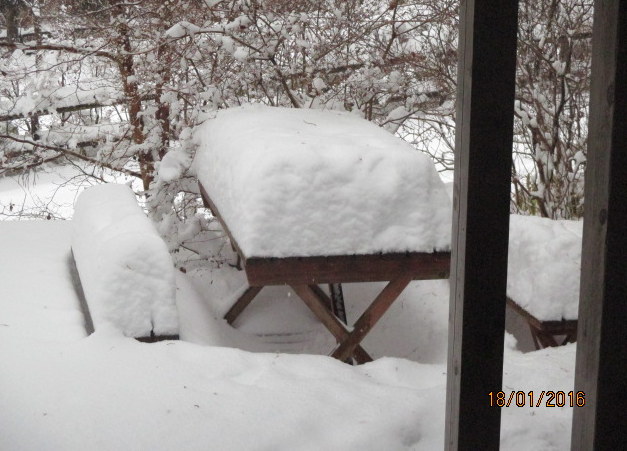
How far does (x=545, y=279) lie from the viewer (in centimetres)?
392

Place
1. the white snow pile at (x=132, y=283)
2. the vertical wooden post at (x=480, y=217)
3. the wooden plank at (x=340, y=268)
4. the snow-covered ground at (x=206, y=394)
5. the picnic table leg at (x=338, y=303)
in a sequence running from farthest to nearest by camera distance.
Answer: the picnic table leg at (x=338, y=303) < the wooden plank at (x=340, y=268) < the white snow pile at (x=132, y=283) < the snow-covered ground at (x=206, y=394) < the vertical wooden post at (x=480, y=217)

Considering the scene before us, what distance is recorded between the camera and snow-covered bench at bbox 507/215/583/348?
12.7 feet

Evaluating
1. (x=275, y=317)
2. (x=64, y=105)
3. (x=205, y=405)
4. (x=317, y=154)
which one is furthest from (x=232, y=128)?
(x=64, y=105)

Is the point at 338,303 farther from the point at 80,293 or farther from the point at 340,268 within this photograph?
the point at 80,293

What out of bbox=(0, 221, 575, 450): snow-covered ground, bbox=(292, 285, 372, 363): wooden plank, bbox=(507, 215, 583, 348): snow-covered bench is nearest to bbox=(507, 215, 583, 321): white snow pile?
bbox=(507, 215, 583, 348): snow-covered bench

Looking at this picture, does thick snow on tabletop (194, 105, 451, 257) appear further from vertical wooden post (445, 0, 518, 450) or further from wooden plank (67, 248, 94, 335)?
vertical wooden post (445, 0, 518, 450)

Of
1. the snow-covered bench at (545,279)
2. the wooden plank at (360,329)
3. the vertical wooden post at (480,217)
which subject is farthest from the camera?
the wooden plank at (360,329)

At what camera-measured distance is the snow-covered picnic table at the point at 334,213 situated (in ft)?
11.5

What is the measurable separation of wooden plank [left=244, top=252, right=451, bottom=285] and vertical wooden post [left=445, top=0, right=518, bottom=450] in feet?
6.02

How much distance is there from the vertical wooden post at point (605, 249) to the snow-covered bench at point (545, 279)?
239 cm

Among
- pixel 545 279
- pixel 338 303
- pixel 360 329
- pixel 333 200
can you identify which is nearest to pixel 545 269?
pixel 545 279

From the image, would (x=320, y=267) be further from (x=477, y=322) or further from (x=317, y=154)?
(x=477, y=322)

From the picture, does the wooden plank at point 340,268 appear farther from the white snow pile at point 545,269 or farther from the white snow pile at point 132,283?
→ the white snow pile at point 545,269
